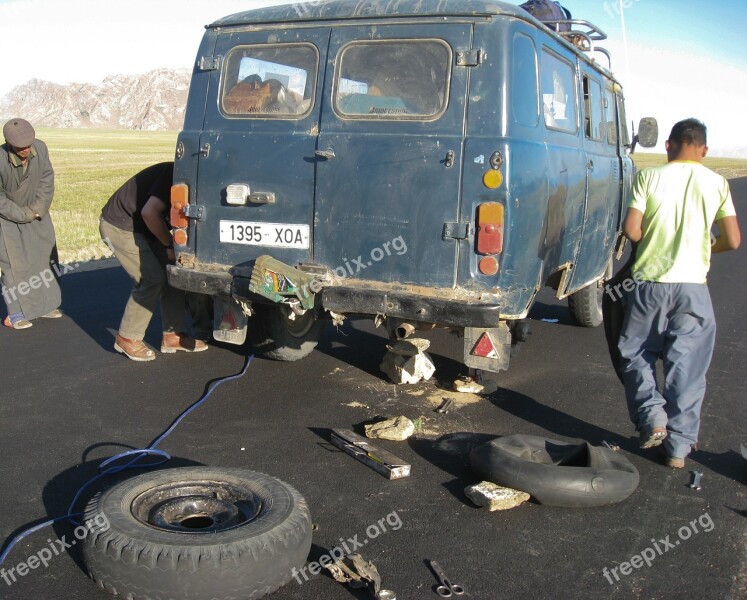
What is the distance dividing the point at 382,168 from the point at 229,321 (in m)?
1.60

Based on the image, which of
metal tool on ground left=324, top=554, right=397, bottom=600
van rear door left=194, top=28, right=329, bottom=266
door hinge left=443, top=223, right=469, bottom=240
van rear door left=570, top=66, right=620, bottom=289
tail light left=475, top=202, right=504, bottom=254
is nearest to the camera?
metal tool on ground left=324, top=554, right=397, bottom=600

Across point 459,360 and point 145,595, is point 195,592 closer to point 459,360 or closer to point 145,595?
point 145,595

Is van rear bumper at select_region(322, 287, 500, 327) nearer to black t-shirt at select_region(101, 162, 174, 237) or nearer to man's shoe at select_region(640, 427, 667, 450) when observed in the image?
man's shoe at select_region(640, 427, 667, 450)

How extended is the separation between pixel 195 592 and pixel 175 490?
2.59 feet

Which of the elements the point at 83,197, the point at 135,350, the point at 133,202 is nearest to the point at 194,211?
the point at 133,202

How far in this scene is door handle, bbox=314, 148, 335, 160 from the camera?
485cm

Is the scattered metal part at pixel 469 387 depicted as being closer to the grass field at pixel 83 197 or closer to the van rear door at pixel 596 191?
the van rear door at pixel 596 191

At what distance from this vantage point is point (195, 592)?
294 cm

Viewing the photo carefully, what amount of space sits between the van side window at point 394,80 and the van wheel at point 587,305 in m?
3.30

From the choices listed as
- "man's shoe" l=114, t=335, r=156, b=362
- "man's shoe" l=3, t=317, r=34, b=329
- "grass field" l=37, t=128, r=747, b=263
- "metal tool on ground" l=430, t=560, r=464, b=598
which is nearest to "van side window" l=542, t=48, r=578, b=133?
"metal tool on ground" l=430, t=560, r=464, b=598

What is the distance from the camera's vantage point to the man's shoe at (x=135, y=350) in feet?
20.4

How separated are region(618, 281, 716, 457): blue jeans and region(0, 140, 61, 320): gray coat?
535 cm

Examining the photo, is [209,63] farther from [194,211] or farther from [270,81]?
[194,211]

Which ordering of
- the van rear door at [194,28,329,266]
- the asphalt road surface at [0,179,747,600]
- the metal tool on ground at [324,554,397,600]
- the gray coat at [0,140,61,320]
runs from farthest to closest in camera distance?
the gray coat at [0,140,61,320] < the van rear door at [194,28,329,266] < the asphalt road surface at [0,179,747,600] < the metal tool on ground at [324,554,397,600]
